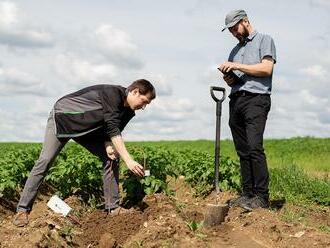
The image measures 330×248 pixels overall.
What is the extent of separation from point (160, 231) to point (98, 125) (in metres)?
1.41

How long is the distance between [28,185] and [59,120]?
793 mm

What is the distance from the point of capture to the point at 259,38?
7352 millimetres

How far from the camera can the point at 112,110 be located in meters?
6.71

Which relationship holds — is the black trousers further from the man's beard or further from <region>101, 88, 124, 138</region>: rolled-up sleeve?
<region>101, 88, 124, 138</region>: rolled-up sleeve

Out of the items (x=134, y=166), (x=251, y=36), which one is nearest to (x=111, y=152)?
(x=134, y=166)

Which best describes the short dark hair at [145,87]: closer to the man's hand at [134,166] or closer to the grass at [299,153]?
the man's hand at [134,166]

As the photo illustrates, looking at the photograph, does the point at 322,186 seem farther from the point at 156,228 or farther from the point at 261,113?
the point at 156,228

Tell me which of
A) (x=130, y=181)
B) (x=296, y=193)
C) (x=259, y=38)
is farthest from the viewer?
(x=296, y=193)

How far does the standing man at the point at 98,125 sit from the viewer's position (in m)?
6.69

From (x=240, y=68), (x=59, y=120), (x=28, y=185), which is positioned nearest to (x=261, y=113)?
(x=240, y=68)

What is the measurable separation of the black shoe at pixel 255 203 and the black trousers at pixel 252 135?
6cm

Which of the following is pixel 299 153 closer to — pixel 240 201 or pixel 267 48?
pixel 240 201

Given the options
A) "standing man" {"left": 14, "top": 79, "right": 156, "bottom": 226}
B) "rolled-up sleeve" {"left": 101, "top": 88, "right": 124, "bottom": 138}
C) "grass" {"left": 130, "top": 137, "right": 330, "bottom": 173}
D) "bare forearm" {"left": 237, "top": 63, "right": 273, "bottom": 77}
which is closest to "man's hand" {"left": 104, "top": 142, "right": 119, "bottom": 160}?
"standing man" {"left": 14, "top": 79, "right": 156, "bottom": 226}

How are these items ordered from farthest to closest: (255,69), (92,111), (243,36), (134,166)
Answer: (243,36), (255,69), (92,111), (134,166)
